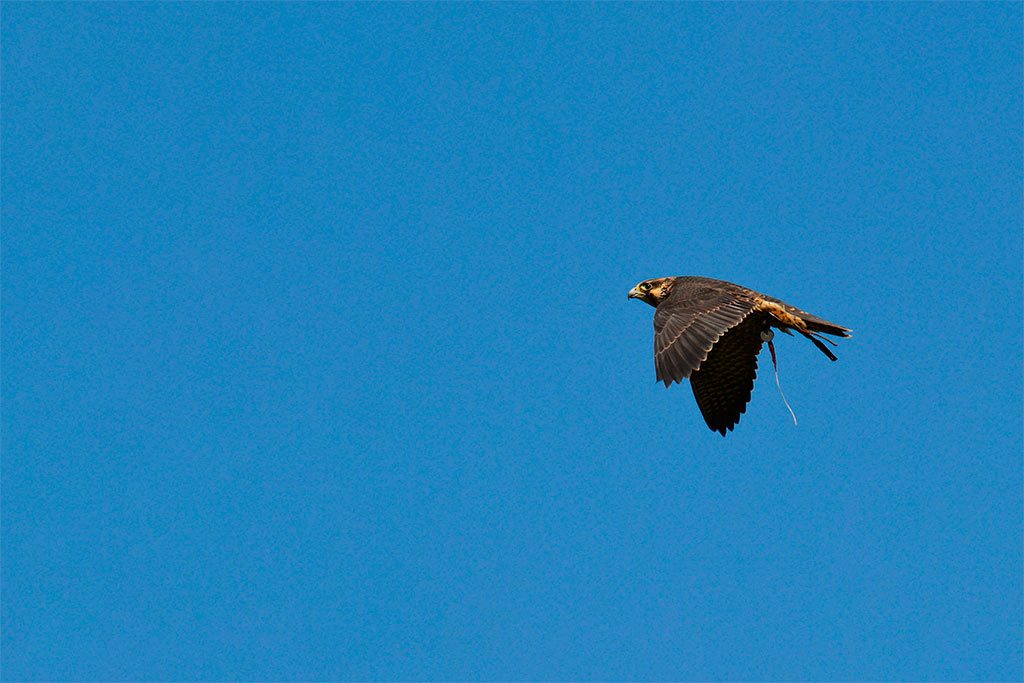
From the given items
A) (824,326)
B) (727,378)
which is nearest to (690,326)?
(824,326)

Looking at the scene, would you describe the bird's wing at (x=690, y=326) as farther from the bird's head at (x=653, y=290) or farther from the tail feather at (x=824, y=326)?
the bird's head at (x=653, y=290)

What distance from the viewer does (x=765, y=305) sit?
1495 centimetres

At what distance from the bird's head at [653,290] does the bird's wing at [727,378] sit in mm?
1022

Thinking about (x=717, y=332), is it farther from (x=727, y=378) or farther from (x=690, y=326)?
(x=727, y=378)

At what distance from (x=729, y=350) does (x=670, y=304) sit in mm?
→ 1830

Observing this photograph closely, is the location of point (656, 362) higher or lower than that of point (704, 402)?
lower

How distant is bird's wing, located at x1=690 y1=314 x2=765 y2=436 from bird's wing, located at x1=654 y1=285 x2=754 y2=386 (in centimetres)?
132

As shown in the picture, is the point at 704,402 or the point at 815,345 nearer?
the point at 815,345

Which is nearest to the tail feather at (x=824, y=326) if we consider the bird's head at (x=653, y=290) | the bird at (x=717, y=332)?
the bird at (x=717, y=332)

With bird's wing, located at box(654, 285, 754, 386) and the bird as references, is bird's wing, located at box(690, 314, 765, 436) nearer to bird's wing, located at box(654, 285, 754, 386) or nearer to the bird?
the bird

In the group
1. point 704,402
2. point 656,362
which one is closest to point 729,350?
point 704,402

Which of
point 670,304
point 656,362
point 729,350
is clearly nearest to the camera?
point 656,362

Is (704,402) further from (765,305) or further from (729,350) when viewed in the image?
(765,305)

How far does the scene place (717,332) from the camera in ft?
45.0
